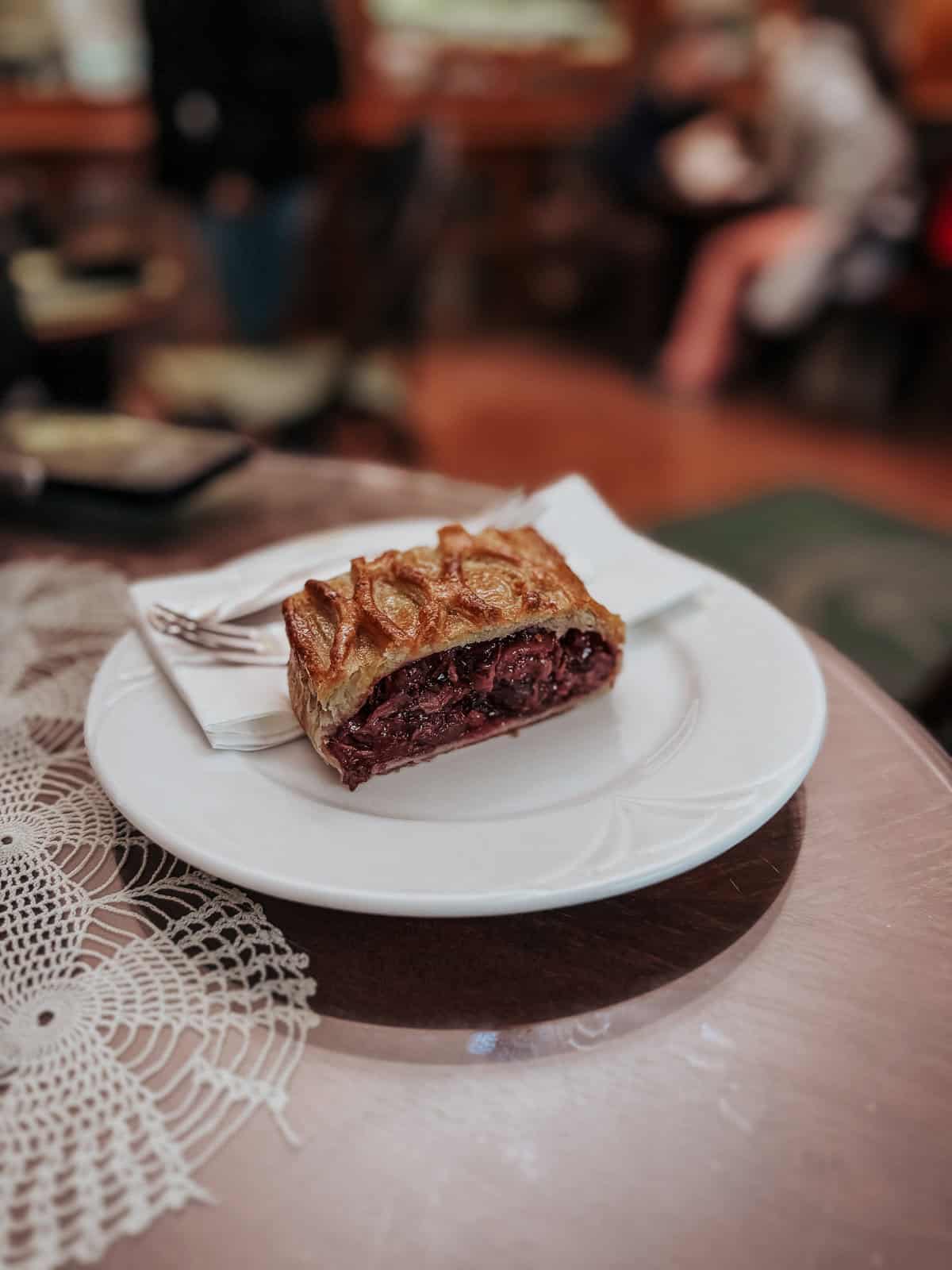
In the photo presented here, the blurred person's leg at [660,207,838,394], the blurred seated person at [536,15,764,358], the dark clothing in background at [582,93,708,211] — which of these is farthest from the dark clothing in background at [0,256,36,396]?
the dark clothing in background at [582,93,708,211]

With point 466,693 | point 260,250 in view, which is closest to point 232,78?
point 260,250

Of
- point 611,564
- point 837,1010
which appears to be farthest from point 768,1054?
point 611,564

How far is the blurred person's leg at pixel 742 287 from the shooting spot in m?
4.05

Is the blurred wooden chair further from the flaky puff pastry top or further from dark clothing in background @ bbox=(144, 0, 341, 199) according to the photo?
the flaky puff pastry top

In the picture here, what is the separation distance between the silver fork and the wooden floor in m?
2.56

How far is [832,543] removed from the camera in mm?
3059

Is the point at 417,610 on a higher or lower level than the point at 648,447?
higher

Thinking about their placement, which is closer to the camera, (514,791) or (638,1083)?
(638,1083)

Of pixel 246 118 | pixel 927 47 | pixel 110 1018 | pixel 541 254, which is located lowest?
pixel 541 254

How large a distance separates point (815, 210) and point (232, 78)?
2419 millimetres

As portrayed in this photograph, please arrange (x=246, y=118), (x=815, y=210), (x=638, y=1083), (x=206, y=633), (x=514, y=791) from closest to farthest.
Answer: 1. (x=638, y=1083)
2. (x=514, y=791)
3. (x=206, y=633)
4. (x=246, y=118)
5. (x=815, y=210)

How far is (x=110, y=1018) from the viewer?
0.59m

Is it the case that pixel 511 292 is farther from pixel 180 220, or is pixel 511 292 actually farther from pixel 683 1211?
pixel 683 1211

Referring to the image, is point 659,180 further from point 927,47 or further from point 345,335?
point 345,335
